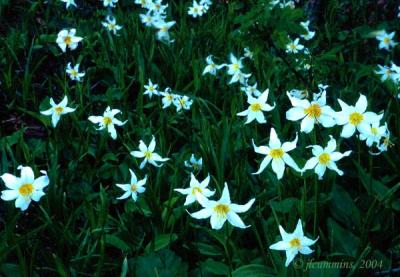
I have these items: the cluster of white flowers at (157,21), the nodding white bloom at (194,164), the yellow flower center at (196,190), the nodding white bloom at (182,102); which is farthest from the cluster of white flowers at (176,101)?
the yellow flower center at (196,190)

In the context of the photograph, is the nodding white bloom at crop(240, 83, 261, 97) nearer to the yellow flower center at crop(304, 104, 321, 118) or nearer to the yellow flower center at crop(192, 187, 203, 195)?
the yellow flower center at crop(304, 104, 321, 118)

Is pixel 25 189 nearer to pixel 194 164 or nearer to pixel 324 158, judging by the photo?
pixel 194 164

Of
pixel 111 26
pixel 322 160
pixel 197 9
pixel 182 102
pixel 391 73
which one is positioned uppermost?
pixel 197 9

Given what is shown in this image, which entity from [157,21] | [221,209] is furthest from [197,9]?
[221,209]

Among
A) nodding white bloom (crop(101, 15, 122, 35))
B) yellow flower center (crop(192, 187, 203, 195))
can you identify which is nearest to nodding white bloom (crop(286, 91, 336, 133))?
yellow flower center (crop(192, 187, 203, 195))

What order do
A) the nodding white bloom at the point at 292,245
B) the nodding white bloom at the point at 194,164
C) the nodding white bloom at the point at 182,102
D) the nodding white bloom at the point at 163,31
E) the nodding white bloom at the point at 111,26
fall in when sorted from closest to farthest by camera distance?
the nodding white bloom at the point at 292,245 → the nodding white bloom at the point at 194,164 → the nodding white bloom at the point at 182,102 → the nodding white bloom at the point at 163,31 → the nodding white bloom at the point at 111,26

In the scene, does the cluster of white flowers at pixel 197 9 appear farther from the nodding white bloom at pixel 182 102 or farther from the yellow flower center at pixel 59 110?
the yellow flower center at pixel 59 110
